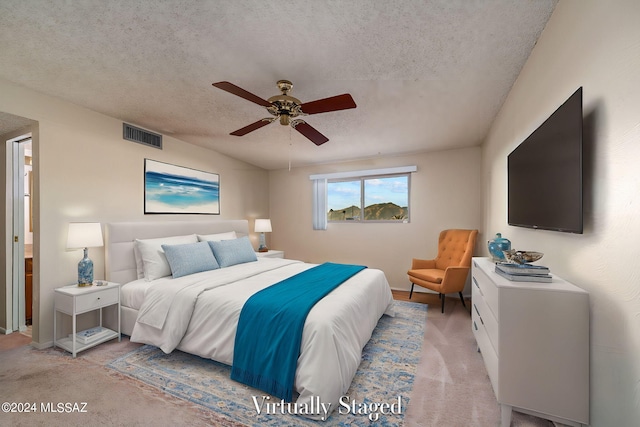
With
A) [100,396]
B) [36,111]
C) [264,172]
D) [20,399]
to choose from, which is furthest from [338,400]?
[264,172]

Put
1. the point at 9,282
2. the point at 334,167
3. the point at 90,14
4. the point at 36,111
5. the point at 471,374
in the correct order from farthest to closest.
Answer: the point at 334,167, the point at 9,282, the point at 36,111, the point at 471,374, the point at 90,14

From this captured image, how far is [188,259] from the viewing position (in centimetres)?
297

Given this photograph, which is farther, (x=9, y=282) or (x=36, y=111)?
(x=9, y=282)

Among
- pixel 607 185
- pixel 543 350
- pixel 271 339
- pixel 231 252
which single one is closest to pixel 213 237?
pixel 231 252

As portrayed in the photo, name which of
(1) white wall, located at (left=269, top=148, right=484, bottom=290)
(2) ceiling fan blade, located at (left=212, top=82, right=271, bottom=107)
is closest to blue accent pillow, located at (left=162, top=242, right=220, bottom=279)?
(2) ceiling fan blade, located at (left=212, top=82, right=271, bottom=107)

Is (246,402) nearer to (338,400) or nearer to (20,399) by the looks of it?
(338,400)

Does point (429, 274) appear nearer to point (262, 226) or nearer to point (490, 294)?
point (490, 294)

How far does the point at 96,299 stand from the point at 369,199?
4.10 meters

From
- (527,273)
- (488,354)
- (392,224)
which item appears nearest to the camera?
(527,273)

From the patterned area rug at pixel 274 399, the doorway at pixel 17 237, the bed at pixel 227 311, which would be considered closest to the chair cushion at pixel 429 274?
the bed at pixel 227 311

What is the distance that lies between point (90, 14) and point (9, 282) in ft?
10.1

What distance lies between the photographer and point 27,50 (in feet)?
6.18

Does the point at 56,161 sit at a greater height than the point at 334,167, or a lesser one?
lesser

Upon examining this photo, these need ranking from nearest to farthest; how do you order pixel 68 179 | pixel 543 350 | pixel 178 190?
1. pixel 543 350
2. pixel 68 179
3. pixel 178 190
